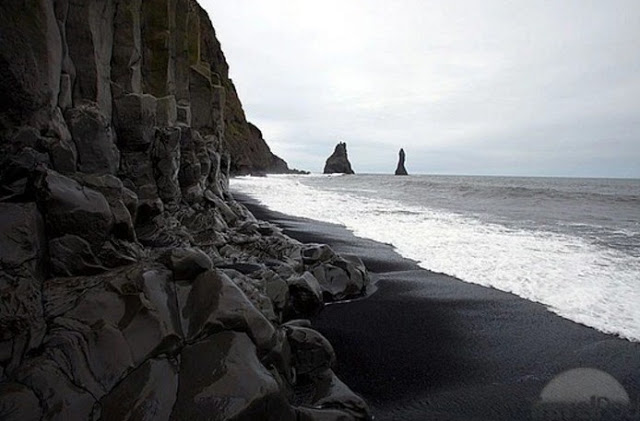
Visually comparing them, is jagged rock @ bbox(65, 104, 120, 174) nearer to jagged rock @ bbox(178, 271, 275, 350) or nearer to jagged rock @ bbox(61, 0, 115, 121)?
jagged rock @ bbox(61, 0, 115, 121)

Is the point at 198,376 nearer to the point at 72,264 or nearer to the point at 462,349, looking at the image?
the point at 72,264

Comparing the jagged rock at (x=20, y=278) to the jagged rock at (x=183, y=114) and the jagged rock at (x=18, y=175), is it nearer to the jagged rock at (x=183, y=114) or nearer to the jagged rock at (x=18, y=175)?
the jagged rock at (x=18, y=175)

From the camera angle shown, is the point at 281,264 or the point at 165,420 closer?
the point at 165,420

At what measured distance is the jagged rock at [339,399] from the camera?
3861 millimetres

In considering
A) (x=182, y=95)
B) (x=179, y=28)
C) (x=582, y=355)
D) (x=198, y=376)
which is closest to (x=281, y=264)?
(x=198, y=376)

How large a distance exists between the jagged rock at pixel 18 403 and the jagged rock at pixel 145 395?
44 centimetres

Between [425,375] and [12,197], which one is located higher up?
[12,197]

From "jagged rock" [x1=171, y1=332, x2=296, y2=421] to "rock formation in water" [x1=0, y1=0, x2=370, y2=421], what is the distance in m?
0.01

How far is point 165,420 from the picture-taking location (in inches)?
123

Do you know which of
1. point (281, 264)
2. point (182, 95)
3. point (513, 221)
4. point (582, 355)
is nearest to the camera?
point (582, 355)

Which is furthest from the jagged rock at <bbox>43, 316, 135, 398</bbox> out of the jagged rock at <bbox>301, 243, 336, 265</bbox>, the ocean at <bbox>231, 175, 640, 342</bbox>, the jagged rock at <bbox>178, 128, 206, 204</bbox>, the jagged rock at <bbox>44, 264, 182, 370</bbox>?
the jagged rock at <bbox>178, 128, 206, 204</bbox>

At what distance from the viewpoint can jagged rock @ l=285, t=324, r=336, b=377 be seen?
4434 millimetres

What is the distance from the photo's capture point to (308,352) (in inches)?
178

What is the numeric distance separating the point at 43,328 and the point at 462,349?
4.75m
